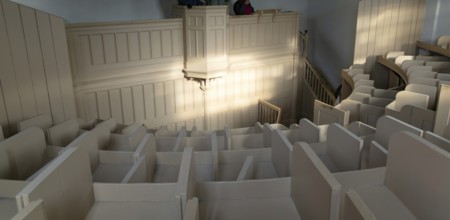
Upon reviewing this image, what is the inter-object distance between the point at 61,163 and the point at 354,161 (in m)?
1.57

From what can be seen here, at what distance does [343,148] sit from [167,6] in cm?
649

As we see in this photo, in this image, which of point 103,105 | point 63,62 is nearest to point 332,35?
point 103,105

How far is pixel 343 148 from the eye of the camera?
90.0 inches

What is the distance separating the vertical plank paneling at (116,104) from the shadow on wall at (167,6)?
89.2 inches

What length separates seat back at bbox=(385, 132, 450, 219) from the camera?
A: 50.3 inches

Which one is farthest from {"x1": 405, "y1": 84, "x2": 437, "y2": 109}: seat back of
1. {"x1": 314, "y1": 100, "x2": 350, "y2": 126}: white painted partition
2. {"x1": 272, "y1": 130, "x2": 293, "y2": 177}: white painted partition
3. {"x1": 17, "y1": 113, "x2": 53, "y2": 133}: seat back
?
{"x1": 17, "y1": 113, "x2": 53, "y2": 133}: seat back

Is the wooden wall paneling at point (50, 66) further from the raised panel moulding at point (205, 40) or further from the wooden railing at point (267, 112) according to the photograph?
the wooden railing at point (267, 112)

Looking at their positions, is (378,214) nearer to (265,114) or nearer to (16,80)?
(16,80)

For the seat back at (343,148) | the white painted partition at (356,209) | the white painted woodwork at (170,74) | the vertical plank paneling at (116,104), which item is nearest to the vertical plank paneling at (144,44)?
the white painted woodwork at (170,74)

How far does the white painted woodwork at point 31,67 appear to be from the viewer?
11.5ft

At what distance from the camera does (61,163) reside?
5.06ft

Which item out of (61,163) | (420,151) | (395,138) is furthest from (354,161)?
(61,163)

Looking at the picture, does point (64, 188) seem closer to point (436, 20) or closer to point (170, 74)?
point (170, 74)

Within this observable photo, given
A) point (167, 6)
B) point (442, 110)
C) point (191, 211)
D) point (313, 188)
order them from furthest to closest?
1. point (167, 6)
2. point (442, 110)
3. point (313, 188)
4. point (191, 211)
